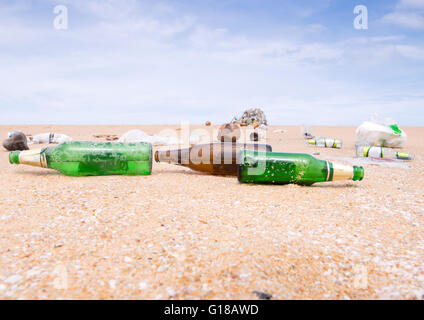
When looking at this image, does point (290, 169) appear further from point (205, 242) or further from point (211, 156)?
point (205, 242)

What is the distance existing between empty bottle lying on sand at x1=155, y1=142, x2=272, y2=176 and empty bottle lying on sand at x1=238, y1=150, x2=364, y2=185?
297 mm

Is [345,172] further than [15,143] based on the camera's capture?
No

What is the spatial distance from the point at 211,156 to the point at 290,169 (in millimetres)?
569

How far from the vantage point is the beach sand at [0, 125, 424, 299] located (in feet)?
2.46

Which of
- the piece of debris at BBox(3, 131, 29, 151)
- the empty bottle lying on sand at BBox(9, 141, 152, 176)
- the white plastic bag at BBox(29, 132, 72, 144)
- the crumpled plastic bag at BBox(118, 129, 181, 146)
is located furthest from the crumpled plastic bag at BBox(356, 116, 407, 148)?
the piece of debris at BBox(3, 131, 29, 151)

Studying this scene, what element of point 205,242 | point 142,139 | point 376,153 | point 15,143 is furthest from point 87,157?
point 376,153

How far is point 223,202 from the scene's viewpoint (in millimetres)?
1412

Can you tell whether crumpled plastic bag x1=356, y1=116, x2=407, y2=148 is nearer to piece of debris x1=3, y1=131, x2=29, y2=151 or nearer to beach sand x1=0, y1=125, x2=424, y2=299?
beach sand x1=0, y1=125, x2=424, y2=299

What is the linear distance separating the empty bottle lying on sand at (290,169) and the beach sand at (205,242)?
0.34 ft

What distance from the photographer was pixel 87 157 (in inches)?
72.2

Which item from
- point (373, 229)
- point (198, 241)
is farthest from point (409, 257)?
point (198, 241)

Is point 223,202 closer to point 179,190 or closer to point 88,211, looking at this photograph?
point 179,190

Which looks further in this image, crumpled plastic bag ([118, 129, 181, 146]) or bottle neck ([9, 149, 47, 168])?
crumpled plastic bag ([118, 129, 181, 146])

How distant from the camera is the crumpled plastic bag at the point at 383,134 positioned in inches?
164
